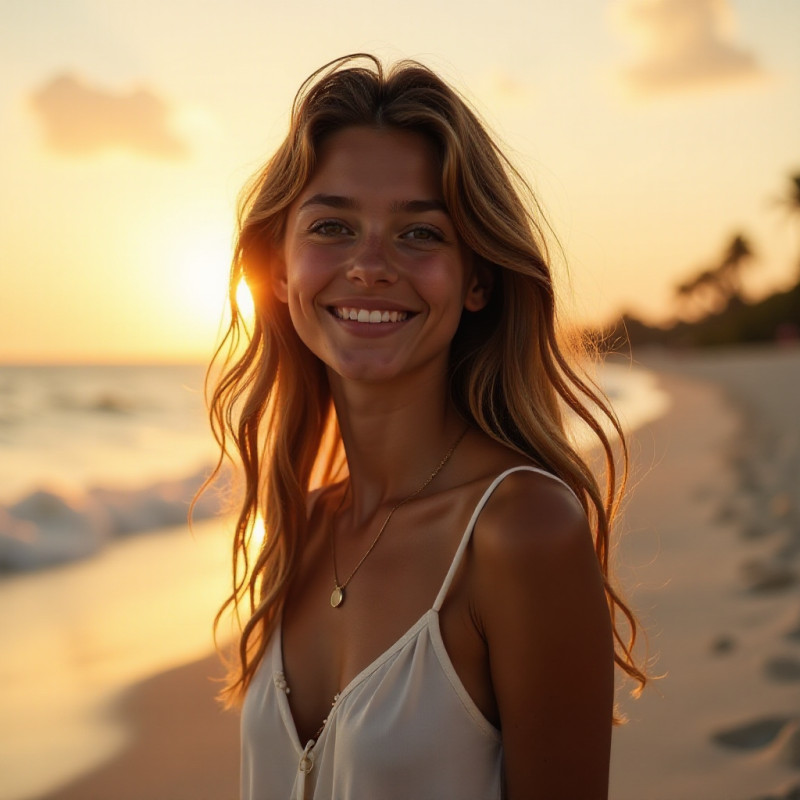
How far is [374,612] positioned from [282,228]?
1131mm

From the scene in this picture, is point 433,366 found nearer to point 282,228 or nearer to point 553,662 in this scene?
point 282,228

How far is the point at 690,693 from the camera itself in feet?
13.5

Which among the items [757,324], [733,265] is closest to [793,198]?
[757,324]

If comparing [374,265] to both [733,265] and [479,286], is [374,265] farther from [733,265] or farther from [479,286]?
[733,265]

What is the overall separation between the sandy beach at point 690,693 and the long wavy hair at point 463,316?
76 centimetres

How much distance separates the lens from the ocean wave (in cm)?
780

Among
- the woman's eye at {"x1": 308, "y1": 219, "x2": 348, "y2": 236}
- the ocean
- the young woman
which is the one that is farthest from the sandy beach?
the woman's eye at {"x1": 308, "y1": 219, "x2": 348, "y2": 236}

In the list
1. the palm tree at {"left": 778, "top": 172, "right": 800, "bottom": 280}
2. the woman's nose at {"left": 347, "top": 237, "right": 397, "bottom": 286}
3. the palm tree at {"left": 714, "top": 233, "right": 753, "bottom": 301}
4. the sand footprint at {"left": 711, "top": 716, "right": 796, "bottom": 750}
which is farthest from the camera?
the palm tree at {"left": 714, "top": 233, "right": 753, "bottom": 301}

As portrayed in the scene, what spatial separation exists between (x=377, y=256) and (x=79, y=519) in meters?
7.23

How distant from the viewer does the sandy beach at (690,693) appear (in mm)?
3479

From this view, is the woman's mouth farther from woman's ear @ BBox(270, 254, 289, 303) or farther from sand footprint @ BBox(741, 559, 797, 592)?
sand footprint @ BBox(741, 559, 797, 592)

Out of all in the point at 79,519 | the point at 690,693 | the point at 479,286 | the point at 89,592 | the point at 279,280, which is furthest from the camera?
the point at 79,519

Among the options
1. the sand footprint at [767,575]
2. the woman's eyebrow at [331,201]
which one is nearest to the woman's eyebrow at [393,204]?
the woman's eyebrow at [331,201]

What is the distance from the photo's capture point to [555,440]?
246 cm
